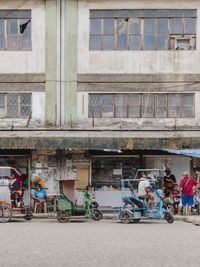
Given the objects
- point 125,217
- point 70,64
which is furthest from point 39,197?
point 125,217

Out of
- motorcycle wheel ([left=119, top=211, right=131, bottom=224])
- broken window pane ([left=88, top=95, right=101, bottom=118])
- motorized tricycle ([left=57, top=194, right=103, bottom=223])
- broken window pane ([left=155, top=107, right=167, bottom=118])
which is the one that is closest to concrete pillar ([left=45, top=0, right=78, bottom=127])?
broken window pane ([left=88, top=95, right=101, bottom=118])

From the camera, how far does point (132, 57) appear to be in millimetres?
26531

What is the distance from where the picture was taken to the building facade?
26359 millimetres

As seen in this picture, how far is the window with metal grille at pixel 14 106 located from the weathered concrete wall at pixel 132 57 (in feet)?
8.99

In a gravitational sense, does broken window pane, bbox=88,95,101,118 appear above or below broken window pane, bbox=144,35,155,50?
below

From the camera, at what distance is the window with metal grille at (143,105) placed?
26422 mm

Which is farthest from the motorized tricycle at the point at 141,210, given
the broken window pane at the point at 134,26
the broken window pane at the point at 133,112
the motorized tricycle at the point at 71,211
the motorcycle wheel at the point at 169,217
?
the broken window pane at the point at 134,26

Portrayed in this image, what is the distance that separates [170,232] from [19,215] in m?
7.45

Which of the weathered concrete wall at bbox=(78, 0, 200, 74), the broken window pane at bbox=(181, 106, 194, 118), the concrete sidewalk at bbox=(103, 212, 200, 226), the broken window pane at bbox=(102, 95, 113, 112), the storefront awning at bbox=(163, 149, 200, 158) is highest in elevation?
the weathered concrete wall at bbox=(78, 0, 200, 74)

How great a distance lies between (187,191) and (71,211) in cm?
507

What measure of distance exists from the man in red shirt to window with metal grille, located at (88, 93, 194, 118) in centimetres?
318

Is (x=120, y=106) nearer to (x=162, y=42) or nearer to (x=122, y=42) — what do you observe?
(x=122, y=42)

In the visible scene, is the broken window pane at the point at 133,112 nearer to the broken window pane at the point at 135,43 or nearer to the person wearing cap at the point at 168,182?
the broken window pane at the point at 135,43

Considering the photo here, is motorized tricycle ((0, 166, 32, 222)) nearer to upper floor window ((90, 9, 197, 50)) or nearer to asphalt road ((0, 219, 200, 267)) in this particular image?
asphalt road ((0, 219, 200, 267))
